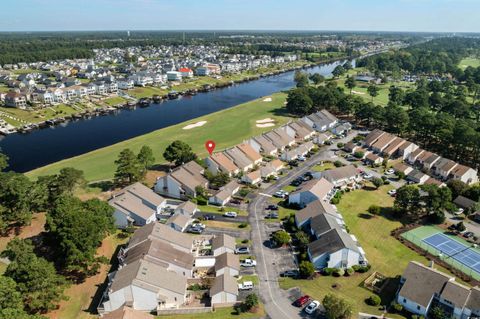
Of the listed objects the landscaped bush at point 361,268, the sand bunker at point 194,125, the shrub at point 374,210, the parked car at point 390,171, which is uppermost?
the sand bunker at point 194,125

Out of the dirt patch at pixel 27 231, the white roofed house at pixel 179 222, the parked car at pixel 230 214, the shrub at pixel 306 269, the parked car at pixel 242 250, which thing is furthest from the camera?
the parked car at pixel 230 214

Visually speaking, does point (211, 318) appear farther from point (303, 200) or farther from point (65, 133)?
point (65, 133)

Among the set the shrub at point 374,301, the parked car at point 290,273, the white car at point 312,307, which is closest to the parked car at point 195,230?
the parked car at point 290,273

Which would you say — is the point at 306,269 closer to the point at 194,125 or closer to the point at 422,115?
the point at 422,115

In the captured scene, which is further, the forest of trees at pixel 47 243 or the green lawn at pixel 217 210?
the green lawn at pixel 217 210

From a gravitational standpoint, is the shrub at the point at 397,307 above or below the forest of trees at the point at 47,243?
below

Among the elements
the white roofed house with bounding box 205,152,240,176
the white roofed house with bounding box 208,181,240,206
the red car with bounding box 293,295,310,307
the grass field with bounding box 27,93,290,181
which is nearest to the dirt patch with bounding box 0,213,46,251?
the grass field with bounding box 27,93,290,181

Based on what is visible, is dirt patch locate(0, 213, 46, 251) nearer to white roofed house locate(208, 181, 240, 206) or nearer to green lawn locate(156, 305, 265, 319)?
white roofed house locate(208, 181, 240, 206)

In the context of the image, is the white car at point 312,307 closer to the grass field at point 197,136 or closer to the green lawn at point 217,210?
the green lawn at point 217,210
